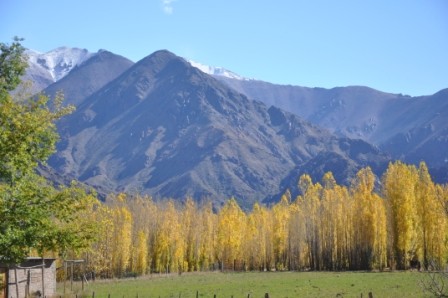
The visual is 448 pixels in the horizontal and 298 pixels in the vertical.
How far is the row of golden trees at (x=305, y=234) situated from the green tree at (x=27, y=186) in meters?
35.4

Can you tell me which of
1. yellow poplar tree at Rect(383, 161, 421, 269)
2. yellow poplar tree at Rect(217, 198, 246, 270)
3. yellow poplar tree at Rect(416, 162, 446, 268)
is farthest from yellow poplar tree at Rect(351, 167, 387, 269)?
yellow poplar tree at Rect(217, 198, 246, 270)

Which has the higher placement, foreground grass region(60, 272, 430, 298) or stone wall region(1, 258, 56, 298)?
stone wall region(1, 258, 56, 298)

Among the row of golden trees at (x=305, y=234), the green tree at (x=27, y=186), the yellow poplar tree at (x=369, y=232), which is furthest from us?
the yellow poplar tree at (x=369, y=232)

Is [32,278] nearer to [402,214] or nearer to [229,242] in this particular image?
[402,214]

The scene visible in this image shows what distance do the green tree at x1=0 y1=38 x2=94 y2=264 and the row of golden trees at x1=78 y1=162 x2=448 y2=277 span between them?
35365mm

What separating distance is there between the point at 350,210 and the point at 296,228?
1125cm

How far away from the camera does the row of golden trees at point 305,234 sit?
69.4 meters

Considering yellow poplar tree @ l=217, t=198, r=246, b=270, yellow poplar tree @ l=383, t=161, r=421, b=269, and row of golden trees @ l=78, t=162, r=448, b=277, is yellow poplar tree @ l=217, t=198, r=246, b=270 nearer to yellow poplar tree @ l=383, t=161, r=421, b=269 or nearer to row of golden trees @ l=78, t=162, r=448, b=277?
row of golden trees @ l=78, t=162, r=448, b=277

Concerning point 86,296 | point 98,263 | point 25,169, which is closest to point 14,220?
point 25,169

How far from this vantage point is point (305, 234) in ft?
281

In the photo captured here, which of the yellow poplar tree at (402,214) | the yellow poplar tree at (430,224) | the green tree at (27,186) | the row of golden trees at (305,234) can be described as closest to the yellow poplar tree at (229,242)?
the row of golden trees at (305,234)

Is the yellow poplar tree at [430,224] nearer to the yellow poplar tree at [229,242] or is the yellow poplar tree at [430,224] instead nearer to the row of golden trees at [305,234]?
the row of golden trees at [305,234]

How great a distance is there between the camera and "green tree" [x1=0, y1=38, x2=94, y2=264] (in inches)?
735

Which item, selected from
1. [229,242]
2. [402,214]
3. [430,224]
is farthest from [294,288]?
[229,242]
